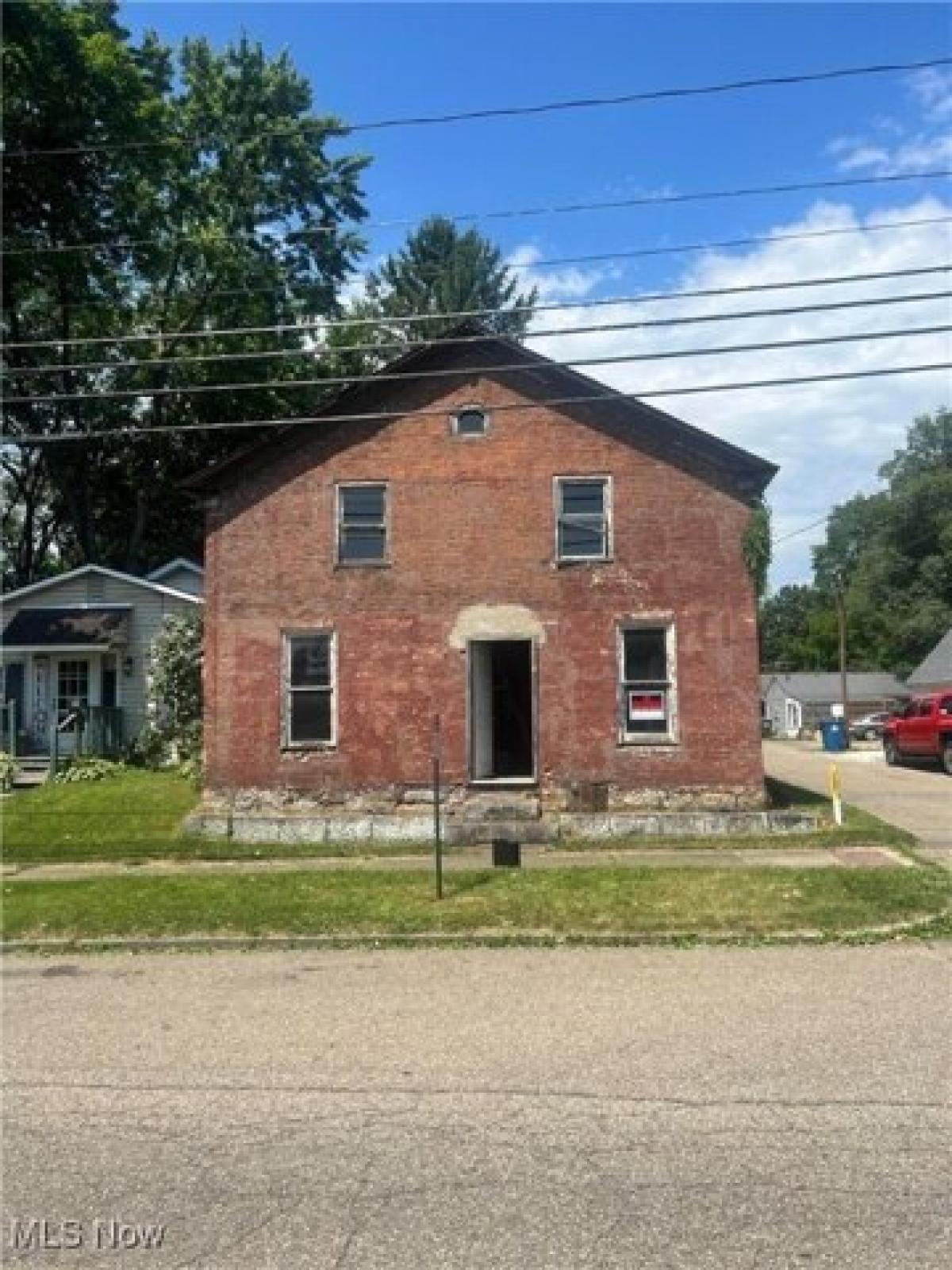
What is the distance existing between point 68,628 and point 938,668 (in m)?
36.9

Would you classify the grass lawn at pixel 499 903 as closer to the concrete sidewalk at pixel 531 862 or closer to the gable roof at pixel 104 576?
the concrete sidewalk at pixel 531 862

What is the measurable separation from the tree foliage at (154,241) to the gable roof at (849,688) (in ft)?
158

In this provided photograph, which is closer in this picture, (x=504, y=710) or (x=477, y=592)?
(x=477, y=592)

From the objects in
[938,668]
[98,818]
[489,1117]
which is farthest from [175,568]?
[938,668]

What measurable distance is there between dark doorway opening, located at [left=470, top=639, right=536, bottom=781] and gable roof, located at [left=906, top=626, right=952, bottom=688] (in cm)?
3226

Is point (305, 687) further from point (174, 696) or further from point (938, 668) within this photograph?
point (938, 668)

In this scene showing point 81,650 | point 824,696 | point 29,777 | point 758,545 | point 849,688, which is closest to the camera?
point 758,545

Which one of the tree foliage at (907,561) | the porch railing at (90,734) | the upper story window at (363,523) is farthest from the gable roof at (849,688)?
the upper story window at (363,523)

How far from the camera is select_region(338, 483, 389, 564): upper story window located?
17.4 meters

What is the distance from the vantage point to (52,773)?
22500 mm

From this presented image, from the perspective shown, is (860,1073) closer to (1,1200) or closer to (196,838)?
(1,1200)

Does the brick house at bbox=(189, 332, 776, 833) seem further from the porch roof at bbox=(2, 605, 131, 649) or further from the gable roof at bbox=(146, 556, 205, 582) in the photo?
the gable roof at bbox=(146, 556, 205, 582)

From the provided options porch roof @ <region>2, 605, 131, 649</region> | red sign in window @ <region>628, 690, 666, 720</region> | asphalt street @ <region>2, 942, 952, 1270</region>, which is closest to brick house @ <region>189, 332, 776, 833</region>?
red sign in window @ <region>628, 690, 666, 720</region>

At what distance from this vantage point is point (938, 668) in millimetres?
48562
